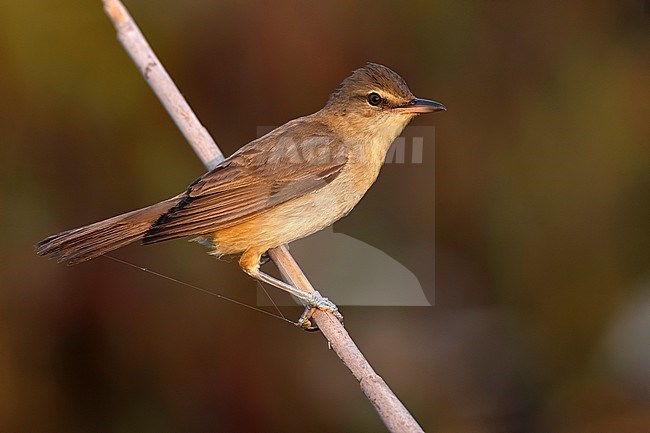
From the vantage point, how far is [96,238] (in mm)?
3553

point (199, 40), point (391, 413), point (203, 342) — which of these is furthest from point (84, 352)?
point (391, 413)

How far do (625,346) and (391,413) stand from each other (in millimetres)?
1805

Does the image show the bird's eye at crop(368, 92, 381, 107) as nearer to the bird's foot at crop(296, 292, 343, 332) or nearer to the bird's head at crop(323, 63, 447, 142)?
the bird's head at crop(323, 63, 447, 142)

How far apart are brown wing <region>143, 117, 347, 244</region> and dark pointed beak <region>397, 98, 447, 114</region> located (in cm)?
34

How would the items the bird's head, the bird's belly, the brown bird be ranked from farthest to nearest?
the bird's head
the bird's belly
the brown bird

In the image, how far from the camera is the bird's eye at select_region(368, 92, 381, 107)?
390cm

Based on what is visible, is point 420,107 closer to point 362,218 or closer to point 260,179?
point 260,179

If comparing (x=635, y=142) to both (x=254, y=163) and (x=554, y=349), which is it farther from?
(x=254, y=163)

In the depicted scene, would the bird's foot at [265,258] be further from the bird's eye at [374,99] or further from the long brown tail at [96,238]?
the bird's eye at [374,99]

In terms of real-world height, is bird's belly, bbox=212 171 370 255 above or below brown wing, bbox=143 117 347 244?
below

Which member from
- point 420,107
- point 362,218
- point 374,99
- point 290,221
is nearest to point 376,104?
point 374,99

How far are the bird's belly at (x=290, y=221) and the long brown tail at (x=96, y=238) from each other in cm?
33

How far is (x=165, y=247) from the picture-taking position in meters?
4.44

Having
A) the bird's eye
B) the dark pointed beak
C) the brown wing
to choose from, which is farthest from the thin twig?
the dark pointed beak
